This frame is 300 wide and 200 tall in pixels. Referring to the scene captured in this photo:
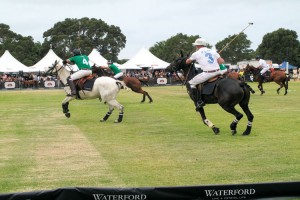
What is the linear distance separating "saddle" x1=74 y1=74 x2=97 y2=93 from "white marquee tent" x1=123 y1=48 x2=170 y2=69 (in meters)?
41.1

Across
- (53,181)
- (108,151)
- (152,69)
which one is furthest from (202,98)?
(152,69)

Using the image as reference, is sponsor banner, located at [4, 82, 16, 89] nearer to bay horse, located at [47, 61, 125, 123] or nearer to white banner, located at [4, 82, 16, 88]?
white banner, located at [4, 82, 16, 88]

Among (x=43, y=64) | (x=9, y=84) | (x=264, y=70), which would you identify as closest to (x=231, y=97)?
(x=264, y=70)

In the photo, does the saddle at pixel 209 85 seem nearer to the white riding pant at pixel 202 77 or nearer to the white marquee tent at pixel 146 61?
the white riding pant at pixel 202 77

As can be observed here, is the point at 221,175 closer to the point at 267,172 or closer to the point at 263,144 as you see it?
the point at 267,172

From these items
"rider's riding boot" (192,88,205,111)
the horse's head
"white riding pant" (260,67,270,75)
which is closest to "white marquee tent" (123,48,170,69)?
"white riding pant" (260,67,270,75)

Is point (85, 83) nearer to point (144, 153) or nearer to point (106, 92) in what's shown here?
point (106, 92)

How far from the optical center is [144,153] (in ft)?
36.4

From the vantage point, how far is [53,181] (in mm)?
8414

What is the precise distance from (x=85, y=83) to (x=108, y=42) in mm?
104929

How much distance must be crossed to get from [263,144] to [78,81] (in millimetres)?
8657

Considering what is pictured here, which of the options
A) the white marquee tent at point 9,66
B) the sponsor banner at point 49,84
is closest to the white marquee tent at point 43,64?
the white marquee tent at point 9,66

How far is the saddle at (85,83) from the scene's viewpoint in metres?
18.4

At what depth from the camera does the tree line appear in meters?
111
